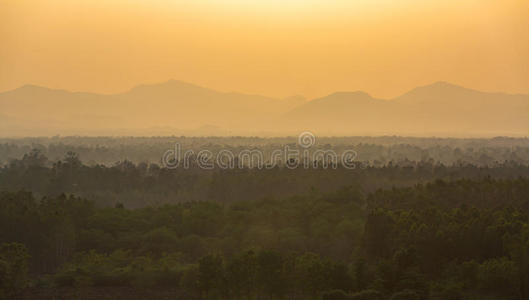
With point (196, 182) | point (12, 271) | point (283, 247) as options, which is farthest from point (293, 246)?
point (196, 182)

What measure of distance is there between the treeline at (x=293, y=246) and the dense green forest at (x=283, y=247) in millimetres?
84

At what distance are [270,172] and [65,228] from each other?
4375 centimetres

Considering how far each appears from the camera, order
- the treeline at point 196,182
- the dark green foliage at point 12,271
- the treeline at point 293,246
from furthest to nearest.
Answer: the treeline at point 196,182
the dark green foliage at point 12,271
the treeline at point 293,246

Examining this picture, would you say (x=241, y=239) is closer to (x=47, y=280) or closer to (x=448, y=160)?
(x=47, y=280)

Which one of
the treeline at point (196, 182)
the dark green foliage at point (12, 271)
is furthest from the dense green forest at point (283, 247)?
the treeline at point (196, 182)

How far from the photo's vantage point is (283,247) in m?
52.9

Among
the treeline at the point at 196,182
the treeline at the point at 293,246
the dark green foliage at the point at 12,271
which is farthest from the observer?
the treeline at the point at 196,182

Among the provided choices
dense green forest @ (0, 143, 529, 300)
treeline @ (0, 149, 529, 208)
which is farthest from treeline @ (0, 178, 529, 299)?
treeline @ (0, 149, 529, 208)

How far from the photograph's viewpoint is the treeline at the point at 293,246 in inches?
1486

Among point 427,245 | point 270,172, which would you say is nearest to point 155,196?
point 270,172

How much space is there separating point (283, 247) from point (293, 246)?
801 millimetres

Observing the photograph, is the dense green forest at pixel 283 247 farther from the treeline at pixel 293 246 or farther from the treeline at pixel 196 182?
the treeline at pixel 196 182

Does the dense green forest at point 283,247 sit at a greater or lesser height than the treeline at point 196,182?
lesser

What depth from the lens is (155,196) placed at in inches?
3423
